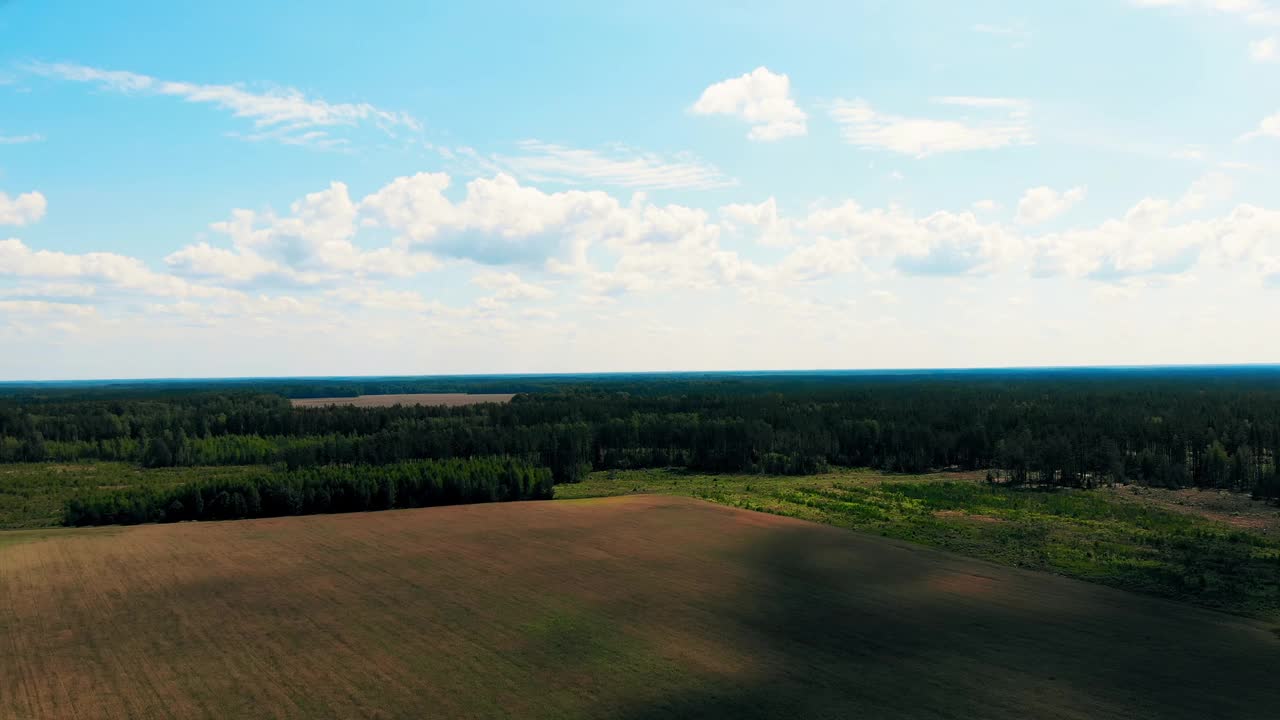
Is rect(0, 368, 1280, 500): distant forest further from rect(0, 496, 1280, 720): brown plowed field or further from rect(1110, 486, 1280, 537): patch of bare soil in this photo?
rect(0, 496, 1280, 720): brown plowed field

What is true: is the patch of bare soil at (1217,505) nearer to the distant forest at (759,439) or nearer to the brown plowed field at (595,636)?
the distant forest at (759,439)

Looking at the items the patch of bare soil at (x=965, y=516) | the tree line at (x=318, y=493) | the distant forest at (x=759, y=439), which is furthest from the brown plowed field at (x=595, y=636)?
the distant forest at (x=759, y=439)

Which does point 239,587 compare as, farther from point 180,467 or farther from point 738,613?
point 180,467

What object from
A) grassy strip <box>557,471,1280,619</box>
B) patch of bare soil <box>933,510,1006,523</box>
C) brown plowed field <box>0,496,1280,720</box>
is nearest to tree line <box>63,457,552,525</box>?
grassy strip <box>557,471,1280,619</box>

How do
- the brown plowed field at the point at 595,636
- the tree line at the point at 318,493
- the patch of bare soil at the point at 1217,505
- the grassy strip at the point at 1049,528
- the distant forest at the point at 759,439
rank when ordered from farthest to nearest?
1. the distant forest at the point at 759,439
2. the tree line at the point at 318,493
3. the patch of bare soil at the point at 1217,505
4. the grassy strip at the point at 1049,528
5. the brown plowed field at the point at 595,636

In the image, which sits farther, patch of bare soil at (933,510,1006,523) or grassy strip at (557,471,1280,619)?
patch of bare soil at (933,510,1006,523)

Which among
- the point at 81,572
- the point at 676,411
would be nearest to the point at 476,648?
the point at 81,572
